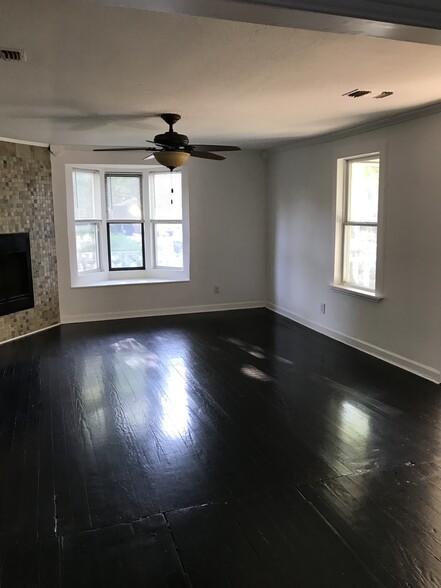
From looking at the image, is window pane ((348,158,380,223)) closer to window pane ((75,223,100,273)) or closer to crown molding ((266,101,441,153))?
crown molding ((266,101,441,153))

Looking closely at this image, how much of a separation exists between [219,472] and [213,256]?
183 inches

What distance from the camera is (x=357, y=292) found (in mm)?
5160

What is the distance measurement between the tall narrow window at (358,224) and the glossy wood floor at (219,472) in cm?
99

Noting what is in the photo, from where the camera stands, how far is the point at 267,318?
674cm

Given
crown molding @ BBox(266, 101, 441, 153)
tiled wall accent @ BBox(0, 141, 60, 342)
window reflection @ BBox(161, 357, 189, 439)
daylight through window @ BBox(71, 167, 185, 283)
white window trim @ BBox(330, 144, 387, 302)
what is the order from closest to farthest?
window reflection @ BBox(161, 357, 189, 439)
crown molding @ BBox(266, 101, 441, 153)
white window trim @ BBox(330, 144, 387, 302)
tiled wall accent @ BBox(0, 141, 60, 342)
daylight through window @ BBox(71, 167, 185, 283)

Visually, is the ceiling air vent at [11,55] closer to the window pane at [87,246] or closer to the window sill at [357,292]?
the window sill at [357,292]

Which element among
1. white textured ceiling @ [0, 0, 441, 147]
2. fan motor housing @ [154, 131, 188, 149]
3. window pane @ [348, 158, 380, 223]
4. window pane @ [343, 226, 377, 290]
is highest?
white textured ceiling @ [0, 0, 441, 147]

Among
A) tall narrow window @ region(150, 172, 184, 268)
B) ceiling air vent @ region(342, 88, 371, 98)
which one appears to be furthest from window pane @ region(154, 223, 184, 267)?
ceiling air vent @ region(342, 88, 371, 98)

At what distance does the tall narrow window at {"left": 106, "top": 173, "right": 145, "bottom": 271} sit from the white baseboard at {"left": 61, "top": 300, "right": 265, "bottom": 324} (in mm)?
740

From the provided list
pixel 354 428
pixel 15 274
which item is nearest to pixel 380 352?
pixel 354 428

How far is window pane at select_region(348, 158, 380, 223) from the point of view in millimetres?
5020

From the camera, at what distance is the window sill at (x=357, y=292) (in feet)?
16.0

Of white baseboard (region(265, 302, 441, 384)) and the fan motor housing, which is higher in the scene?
the fan motor housing

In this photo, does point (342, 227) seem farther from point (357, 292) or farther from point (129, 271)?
point (129, 271)
